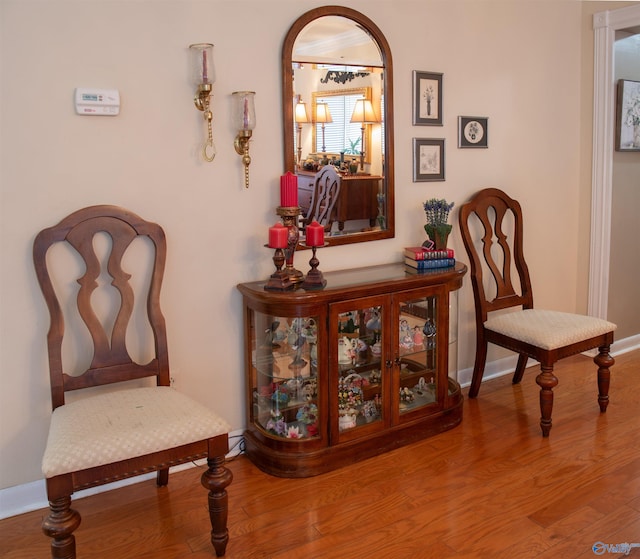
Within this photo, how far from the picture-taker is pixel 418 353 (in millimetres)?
2959

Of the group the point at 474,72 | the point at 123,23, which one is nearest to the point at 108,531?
the point at 123,23

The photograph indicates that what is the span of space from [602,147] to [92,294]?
119 inches

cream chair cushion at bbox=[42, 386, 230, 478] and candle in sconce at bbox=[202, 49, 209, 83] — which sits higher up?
candle in sconce at bbox=[202, 49, 209, 83]

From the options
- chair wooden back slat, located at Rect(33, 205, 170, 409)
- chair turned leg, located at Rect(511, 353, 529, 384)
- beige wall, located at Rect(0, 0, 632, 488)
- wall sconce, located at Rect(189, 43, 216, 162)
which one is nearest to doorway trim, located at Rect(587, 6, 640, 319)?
beige wall, located at Rect(0, 0, 632, 488)

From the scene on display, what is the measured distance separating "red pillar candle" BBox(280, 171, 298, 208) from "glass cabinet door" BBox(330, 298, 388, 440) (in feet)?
1.58

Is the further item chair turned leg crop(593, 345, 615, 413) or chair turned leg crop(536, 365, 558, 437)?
chair turned leg crop(593, 345, 615, 413)

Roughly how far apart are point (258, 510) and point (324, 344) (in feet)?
2.22

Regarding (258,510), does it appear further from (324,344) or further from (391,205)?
(391,205)

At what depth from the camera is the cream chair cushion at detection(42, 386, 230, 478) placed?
1.89 m

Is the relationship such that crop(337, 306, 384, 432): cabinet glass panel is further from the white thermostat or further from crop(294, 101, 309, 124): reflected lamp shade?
the white thermostat

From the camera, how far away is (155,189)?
8.34 feet

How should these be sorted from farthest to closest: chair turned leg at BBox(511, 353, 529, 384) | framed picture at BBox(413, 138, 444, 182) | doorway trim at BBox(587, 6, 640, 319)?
doorway trim at BBox(587, 6, 640, 319) → chair turned leg at BBox(511, 353, 529, 384) → framed picture at BBox(413, 138, 444, 182)

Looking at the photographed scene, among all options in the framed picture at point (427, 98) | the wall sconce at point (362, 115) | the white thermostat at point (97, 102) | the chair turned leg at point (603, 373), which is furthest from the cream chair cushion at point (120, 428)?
the chair turned leg at point (603, 373)

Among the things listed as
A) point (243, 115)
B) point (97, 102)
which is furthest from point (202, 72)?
point (97, 102)
